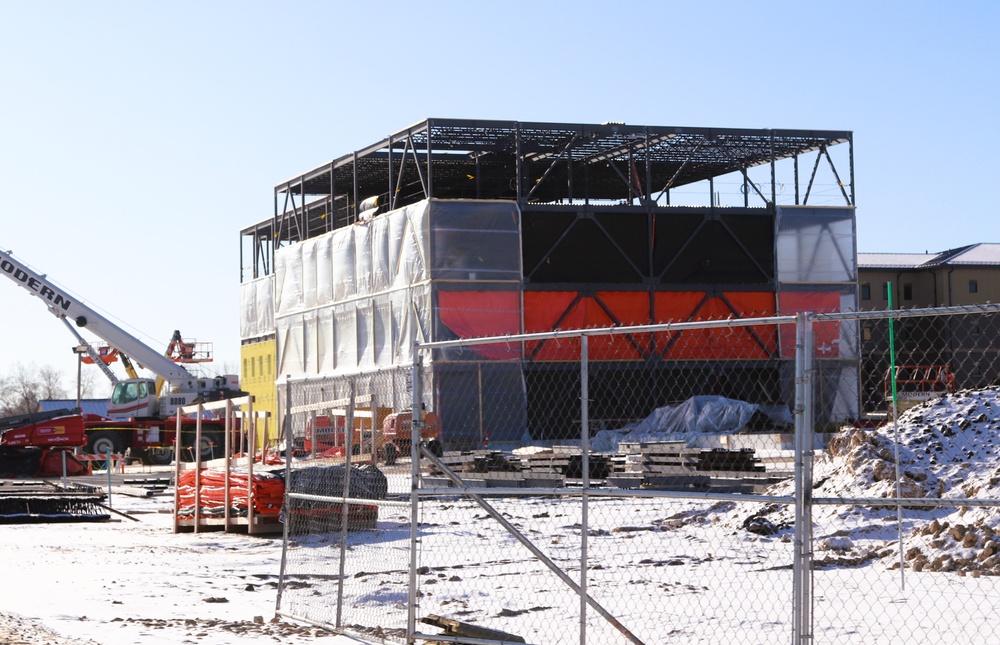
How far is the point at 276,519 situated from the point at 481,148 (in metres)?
27.5

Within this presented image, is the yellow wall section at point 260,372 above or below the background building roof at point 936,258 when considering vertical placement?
below

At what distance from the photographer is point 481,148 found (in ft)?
151

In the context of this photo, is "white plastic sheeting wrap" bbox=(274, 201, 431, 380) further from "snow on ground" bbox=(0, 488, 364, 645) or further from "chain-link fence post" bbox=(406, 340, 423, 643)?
"chain-link fence post" bbox=(406, 340, 423, 643)

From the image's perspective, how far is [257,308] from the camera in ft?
205

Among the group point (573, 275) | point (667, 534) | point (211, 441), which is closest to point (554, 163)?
point (573, 275)

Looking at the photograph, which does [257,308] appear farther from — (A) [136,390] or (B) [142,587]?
(B) [142,587]

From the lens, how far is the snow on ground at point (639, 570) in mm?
10938

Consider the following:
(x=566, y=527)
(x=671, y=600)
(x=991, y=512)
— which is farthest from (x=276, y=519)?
(x=991, y=512)

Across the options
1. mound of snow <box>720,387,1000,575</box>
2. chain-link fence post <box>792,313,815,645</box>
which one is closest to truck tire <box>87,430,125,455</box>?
mound of snow <box>720,387,1000,575</box>

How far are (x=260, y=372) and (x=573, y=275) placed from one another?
74.8 ft

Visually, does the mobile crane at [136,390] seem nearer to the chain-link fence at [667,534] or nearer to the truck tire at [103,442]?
the truck tire at [103,442]

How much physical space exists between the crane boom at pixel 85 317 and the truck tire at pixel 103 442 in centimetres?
352

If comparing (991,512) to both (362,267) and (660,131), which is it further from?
(362,267)

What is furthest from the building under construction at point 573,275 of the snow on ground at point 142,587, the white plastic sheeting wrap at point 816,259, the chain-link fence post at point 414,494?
the chain-link fence post at point 414,494
